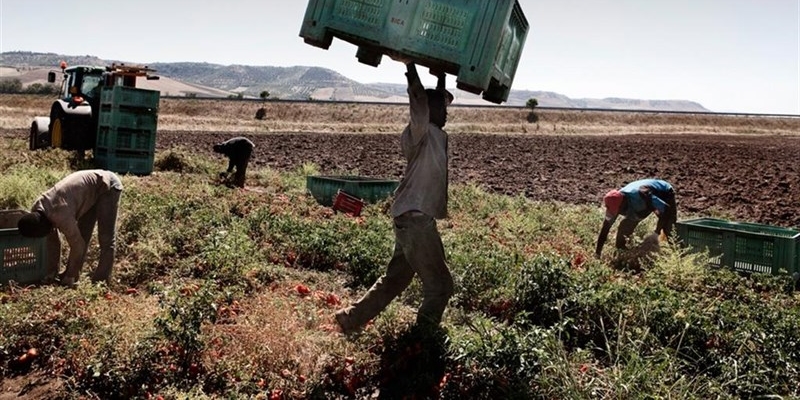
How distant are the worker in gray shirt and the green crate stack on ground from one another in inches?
426

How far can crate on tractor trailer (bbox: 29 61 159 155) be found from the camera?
15422mm

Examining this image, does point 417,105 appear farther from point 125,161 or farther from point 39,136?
point 39,136

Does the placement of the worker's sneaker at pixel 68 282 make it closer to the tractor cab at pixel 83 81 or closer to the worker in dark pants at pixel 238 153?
the worker in dark pants at pixel 238 153

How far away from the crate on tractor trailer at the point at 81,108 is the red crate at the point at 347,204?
5.85 metres

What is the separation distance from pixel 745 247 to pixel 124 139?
1243 centimetres

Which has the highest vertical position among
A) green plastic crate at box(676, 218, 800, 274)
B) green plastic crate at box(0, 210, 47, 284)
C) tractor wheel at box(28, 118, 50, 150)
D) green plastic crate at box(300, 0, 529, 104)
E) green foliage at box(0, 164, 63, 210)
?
green plastic crate at box(300, 0, 529, 104)

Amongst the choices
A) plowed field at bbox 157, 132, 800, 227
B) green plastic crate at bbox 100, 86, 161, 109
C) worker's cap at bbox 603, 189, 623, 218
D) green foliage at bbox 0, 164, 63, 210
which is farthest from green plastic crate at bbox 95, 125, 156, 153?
worker's cap at bbox 603, 189, 623, 218

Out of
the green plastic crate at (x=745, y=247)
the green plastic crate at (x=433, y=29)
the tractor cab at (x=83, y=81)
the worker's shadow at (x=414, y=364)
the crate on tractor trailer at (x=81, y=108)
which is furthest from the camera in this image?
the tractor cab at (x=83, y=81)

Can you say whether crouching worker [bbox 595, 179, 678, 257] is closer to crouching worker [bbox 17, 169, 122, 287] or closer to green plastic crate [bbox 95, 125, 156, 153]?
crouching worker [bbox 17, 169, 122, 287]

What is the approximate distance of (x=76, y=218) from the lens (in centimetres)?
623

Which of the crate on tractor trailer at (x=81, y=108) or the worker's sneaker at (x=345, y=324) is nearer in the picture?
the worker's sneaker at (x=345, y=324)

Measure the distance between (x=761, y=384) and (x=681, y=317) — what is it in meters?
0.94

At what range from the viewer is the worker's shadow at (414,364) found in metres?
4.42

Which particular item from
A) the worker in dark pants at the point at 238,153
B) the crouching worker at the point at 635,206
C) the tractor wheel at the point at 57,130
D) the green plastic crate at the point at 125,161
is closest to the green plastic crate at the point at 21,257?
the crouching worker at the point at 635,206
